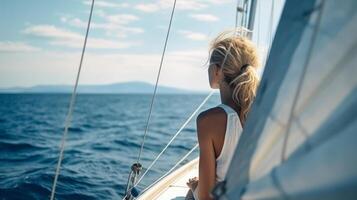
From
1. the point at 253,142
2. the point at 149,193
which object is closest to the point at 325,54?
the point at 253,142

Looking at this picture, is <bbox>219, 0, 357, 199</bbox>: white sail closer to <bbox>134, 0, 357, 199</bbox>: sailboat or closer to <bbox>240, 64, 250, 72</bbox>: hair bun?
<bbox>134, 0, 357, 199</bbox>: sailboat

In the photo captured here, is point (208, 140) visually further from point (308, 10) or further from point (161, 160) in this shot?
point (161, 160)

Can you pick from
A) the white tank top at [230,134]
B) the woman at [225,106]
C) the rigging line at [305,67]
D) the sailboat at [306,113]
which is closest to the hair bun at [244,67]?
the woman at [225,106]

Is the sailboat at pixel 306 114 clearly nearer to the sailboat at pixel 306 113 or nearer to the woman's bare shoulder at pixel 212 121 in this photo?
the sailboat at pixel 306 113

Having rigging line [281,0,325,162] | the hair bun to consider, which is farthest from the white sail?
the hair bun

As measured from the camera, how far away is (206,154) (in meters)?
1.54

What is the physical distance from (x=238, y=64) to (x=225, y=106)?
0.17 meters

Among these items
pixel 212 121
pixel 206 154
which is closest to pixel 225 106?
pixel 212 121

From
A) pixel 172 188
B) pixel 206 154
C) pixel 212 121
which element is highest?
pixel 212 121

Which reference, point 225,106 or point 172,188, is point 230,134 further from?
point 172,188

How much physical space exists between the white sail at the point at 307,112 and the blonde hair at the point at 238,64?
0.68m

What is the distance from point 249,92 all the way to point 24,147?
9648 mm

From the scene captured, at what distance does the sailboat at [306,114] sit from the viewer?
702 mm

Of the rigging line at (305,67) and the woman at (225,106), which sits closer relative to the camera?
the rigging line at (305,67)
